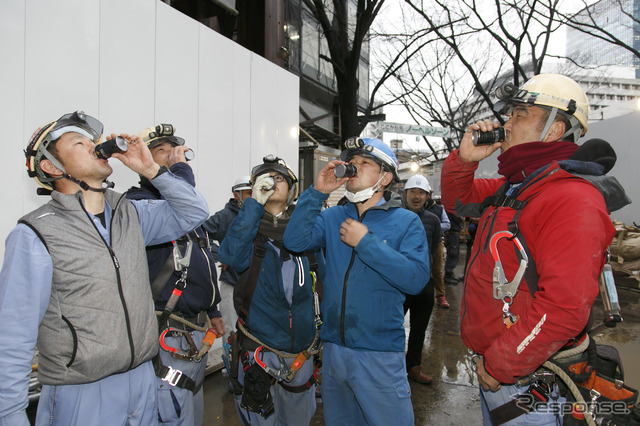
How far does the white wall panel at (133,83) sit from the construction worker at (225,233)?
25.2 inches

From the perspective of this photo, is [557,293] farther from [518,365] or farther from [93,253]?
[93,253]

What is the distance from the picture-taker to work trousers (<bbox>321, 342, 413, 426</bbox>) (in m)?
2.22

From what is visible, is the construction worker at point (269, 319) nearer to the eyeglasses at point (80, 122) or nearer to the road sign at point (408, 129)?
the eyeglasses at point (80, 122)

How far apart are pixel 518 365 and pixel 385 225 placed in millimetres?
1150

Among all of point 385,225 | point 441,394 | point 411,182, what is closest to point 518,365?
point 385,225

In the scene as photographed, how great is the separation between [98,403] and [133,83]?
3.49 m

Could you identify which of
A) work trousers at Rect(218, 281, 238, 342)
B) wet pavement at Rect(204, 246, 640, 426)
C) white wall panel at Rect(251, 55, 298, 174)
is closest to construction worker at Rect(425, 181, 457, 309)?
wet pavement at Rect(204, 246, 640, 426)

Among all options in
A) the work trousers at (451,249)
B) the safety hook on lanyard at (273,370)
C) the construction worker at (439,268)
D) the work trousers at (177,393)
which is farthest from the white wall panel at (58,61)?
the work trousers at (451,249)

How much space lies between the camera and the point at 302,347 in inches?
106

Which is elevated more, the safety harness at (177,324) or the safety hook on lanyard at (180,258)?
the safety hook on lanyard at (180,258)

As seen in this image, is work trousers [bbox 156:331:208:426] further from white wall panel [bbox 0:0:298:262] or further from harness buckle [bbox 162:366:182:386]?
white wall panel [bbox 0:0:298:262]

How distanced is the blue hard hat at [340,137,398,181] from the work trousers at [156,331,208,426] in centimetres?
171

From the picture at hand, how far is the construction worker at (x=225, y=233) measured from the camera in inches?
158

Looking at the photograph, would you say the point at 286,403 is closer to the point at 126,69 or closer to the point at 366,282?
the point at 366,282
